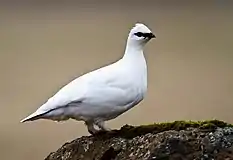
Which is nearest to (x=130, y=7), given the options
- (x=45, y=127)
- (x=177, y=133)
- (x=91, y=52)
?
(x=91, y=52)

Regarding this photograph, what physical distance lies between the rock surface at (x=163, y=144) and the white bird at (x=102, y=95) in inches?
2.2

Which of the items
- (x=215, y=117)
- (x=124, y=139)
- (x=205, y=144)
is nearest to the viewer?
(x=205, y=144)

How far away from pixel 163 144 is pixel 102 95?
0.25 metres

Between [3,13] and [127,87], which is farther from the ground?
[3,13]

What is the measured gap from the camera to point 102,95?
130 cm

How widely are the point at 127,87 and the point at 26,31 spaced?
89 cm

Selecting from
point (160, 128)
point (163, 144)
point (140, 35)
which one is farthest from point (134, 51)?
point (163, 144)

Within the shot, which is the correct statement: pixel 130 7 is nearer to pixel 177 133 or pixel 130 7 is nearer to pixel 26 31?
pixel 26 31

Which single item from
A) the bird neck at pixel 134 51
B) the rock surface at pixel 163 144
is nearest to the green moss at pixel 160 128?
the rock surface at pixel 163 144

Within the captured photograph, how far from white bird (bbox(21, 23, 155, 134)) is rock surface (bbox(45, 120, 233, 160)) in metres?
0.06

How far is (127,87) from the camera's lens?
1.31 meters

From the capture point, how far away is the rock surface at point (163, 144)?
1098 millimetres

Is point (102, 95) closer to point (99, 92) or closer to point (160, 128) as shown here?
point (99, 92)

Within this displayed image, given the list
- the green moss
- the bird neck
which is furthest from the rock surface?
the bird neck
